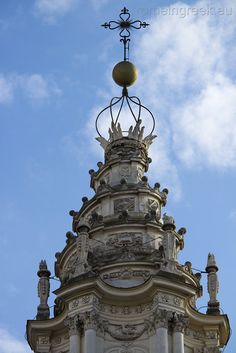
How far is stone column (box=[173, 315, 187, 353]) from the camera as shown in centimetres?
3641

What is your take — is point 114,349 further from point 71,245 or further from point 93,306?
point 71,245

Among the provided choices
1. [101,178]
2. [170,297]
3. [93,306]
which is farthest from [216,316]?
[101,178]

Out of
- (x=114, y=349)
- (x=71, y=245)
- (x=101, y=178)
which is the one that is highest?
(x=101, y=178)

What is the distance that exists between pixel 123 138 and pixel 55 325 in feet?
33.9

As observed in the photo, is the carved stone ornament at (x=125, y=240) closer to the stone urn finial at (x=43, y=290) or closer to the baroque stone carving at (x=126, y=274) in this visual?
the baroque stone carving at (x=126, y=274)

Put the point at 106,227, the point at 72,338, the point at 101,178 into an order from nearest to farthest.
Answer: the point at 72,338 → the point at 106,227 → the point at 101,178

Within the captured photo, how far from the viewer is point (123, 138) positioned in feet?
149

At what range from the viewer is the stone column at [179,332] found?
36406 millimetres

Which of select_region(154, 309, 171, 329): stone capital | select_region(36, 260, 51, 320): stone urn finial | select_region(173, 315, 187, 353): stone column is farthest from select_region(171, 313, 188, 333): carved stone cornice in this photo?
select_region(36, 260, 51, 320): stone urn finial

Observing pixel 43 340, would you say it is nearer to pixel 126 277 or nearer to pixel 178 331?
pixel 126 277

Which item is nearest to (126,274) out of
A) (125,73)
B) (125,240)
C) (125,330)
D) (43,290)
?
(125,240)

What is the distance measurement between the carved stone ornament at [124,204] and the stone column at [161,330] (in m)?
6.13

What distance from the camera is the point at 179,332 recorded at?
121ft

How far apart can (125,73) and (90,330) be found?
1316 cm
